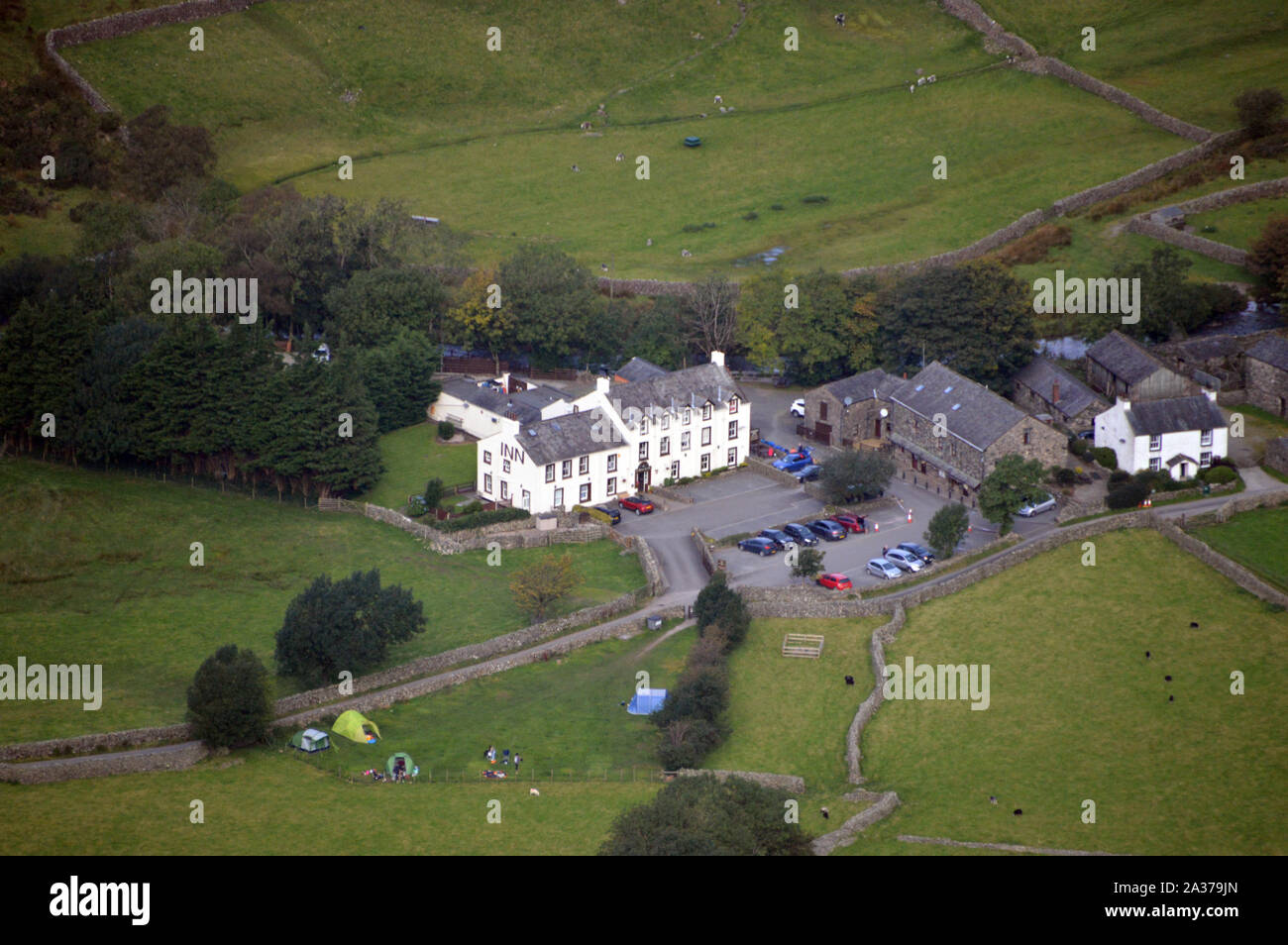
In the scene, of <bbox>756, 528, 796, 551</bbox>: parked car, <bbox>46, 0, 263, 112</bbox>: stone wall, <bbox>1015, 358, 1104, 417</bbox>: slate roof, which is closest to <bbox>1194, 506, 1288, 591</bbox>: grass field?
<bbox>1015, 358, 1104, 417</bbox>: slate roof

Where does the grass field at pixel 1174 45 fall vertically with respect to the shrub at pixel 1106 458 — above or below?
above

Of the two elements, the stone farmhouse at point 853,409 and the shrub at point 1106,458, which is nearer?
the shrub at point 1106,458

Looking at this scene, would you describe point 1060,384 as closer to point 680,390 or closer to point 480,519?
point 680,390

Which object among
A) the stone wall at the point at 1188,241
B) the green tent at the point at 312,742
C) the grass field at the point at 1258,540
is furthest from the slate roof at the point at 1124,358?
the green tent at the point at 312,742

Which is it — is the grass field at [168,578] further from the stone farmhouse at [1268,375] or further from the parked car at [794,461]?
the stone farmhouse at [1268,375]

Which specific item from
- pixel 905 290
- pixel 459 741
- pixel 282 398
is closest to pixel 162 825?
pixel 459 741

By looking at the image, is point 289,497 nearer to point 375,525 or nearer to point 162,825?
point 375,525

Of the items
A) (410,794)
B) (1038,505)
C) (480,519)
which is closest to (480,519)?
(480,519)
